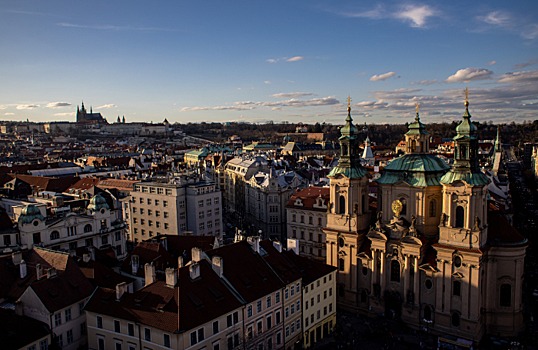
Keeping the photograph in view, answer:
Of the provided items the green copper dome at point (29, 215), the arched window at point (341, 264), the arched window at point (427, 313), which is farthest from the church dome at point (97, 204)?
the arched window at point (427, 313)

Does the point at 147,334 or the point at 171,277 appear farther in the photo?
the point at 171,277

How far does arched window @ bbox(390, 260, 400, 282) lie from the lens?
2366 inches

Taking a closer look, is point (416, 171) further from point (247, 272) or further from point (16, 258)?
point (16, 258)

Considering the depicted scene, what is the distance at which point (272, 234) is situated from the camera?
96.9 metres

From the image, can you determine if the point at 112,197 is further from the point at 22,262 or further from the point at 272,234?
the point at 22,262

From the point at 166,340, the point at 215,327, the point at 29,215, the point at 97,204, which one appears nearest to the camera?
the point at 166,340

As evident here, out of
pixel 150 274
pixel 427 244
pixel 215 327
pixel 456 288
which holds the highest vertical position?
pixel 150 274

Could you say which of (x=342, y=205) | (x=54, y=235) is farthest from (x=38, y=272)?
(x=342, y=205)

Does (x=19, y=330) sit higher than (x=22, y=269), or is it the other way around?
(x=22, y=269)

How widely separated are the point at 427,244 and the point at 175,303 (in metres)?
32.6

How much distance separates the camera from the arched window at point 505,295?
182 feet

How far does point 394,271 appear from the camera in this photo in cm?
6050

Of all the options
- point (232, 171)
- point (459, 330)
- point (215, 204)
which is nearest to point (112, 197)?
point (215, 204)

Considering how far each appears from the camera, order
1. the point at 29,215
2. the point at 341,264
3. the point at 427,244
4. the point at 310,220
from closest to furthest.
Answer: the point at 427,244 < the point at 29,215 < the point at 341,264 < the point at 310,220
